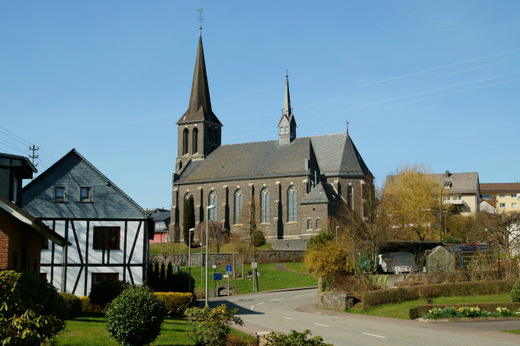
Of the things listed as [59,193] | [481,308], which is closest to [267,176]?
[59,193]

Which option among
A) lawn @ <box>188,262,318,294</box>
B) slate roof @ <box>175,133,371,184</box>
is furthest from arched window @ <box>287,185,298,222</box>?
lawn @ <box>188,262,318,294</box>

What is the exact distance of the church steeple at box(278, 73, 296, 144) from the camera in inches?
3831

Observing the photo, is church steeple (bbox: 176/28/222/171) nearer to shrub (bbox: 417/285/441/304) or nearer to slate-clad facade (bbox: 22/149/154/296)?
slate-clad facade (bbox: 22/149/154/296)

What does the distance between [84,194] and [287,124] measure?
2552 inches

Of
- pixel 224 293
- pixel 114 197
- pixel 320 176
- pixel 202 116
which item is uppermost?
pixel 202 116

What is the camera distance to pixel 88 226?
34062mm

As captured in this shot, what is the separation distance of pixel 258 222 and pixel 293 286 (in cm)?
3548

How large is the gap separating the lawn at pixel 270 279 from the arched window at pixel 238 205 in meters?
24.2

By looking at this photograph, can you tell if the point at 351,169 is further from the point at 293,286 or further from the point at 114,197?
the point at 114,197

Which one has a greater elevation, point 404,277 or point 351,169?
point 351,169

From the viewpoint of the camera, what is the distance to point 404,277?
37.0 metres

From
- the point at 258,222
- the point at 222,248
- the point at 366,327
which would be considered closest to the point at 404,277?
the point at 366,327

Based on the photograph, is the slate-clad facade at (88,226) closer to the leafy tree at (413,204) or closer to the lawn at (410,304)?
the lawn at (410,304)

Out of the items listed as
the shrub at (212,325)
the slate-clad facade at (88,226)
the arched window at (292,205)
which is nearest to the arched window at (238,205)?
the arched window at (292,205)
